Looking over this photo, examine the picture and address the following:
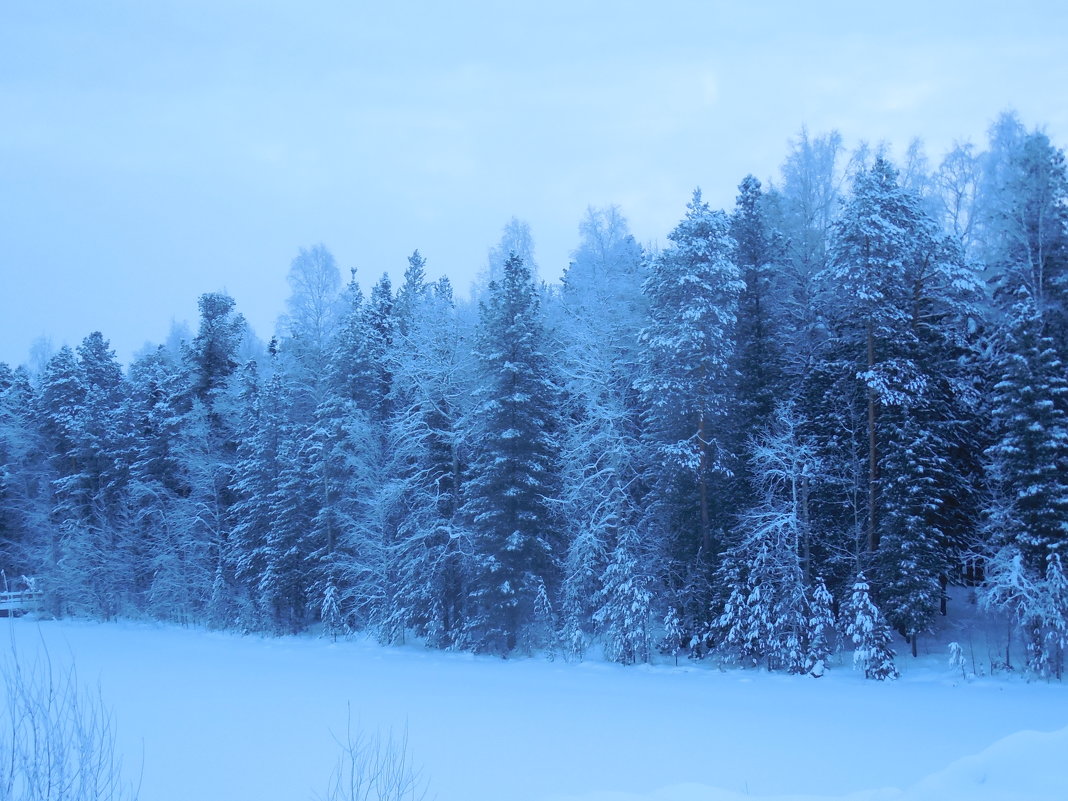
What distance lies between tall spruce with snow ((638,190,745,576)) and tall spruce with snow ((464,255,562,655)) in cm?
484

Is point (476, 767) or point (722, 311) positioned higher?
point (722, 311)

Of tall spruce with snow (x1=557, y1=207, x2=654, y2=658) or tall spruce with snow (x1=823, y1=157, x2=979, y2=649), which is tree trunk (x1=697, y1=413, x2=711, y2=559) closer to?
tall spruce with snow (x1=557, y1=207, x2=654, y2=658)

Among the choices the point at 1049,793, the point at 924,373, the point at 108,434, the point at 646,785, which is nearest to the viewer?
the point at 1049,793

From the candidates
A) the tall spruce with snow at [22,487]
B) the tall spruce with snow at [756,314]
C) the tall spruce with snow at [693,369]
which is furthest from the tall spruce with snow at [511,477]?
the tall spruce with snow at [22,487]

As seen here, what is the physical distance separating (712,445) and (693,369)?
2805 millimetres

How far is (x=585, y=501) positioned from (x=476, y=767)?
14.1 meters

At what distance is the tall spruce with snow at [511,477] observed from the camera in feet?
94.3

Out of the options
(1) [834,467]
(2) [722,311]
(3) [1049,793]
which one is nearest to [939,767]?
(3) [1049,793]

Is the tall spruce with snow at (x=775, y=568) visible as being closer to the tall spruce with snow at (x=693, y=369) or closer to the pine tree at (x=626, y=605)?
the tall spruce with snow at (x=693, y=369)

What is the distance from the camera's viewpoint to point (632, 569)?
2644 centimetres

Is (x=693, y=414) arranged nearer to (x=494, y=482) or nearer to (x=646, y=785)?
(x=494, y=482)

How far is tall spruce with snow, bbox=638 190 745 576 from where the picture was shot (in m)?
25.2

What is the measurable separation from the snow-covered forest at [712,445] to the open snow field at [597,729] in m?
2.45

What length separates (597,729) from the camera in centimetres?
1825
